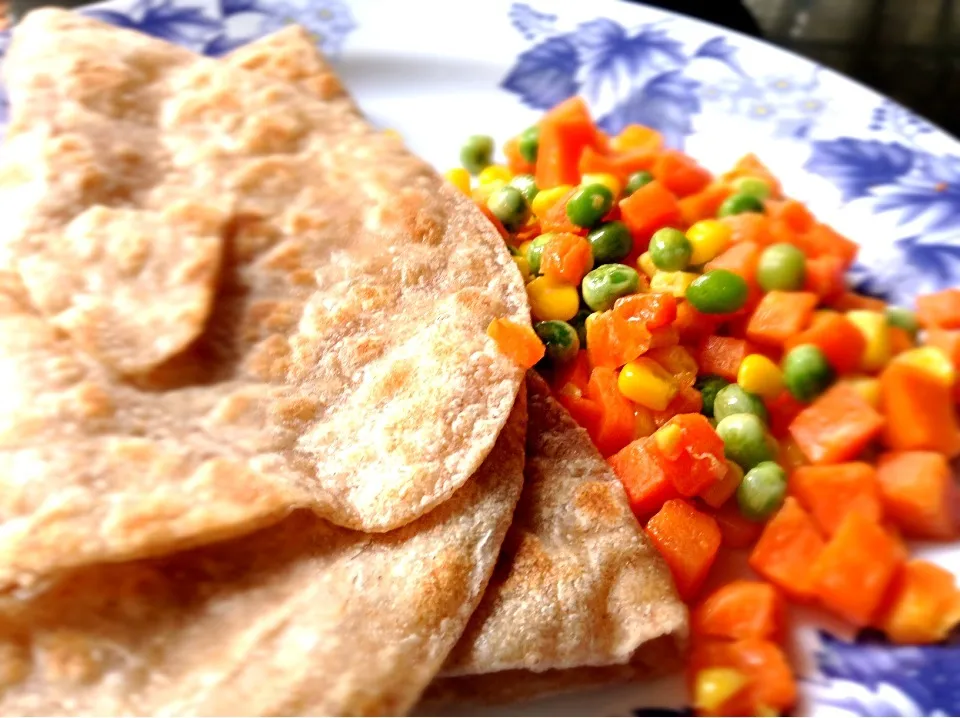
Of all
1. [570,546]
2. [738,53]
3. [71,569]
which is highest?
[738,53]

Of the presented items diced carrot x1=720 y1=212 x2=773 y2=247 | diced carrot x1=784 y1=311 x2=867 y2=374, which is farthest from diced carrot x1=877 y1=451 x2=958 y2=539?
diced carrot x1=720 y1=212 x2=773 y2=247

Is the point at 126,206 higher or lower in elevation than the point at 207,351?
higher

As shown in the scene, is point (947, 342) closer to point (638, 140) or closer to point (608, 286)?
point (608, 286)

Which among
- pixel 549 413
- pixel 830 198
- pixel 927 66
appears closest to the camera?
pixel 549 413

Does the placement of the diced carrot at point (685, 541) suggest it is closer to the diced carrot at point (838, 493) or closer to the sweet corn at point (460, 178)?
the diced carrot at point (838, 493)

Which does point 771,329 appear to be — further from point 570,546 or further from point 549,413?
point 570,546

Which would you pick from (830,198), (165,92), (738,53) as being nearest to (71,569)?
(165,92)
